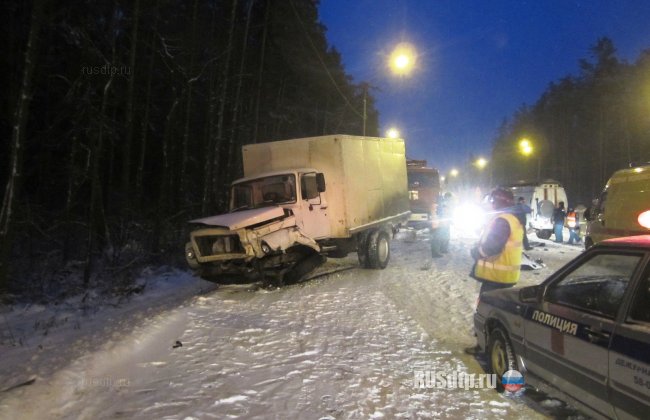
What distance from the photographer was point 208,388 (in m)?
4.79

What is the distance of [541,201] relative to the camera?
2023cm

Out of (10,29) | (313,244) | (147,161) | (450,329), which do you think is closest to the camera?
(450,329)

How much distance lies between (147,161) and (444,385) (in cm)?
2664

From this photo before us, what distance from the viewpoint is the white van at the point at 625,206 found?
922 cm

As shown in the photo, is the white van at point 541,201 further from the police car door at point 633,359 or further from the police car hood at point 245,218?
the police car door at point 633,359

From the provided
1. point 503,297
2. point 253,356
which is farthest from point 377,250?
point 503,297

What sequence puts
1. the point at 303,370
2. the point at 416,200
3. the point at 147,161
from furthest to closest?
the point at 147,161, the point at 416,200, the point at 303,370

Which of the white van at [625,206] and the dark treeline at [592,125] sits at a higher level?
the dark treeline at [592,125]

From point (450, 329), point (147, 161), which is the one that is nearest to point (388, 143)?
point (450, 329)

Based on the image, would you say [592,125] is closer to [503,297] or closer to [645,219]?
[645,219]

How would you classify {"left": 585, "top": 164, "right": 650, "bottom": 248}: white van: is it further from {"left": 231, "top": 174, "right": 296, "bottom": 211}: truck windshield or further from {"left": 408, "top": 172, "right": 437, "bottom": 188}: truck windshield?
{"left": 408, "top": 172, "right": 437, "bottom": 188}: truck windshield

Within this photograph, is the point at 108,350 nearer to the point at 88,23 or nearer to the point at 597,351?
the point at 597,351

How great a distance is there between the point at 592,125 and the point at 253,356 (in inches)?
2273

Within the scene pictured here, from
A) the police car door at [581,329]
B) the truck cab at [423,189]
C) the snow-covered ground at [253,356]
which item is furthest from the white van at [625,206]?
the truck cab at [423,189]
